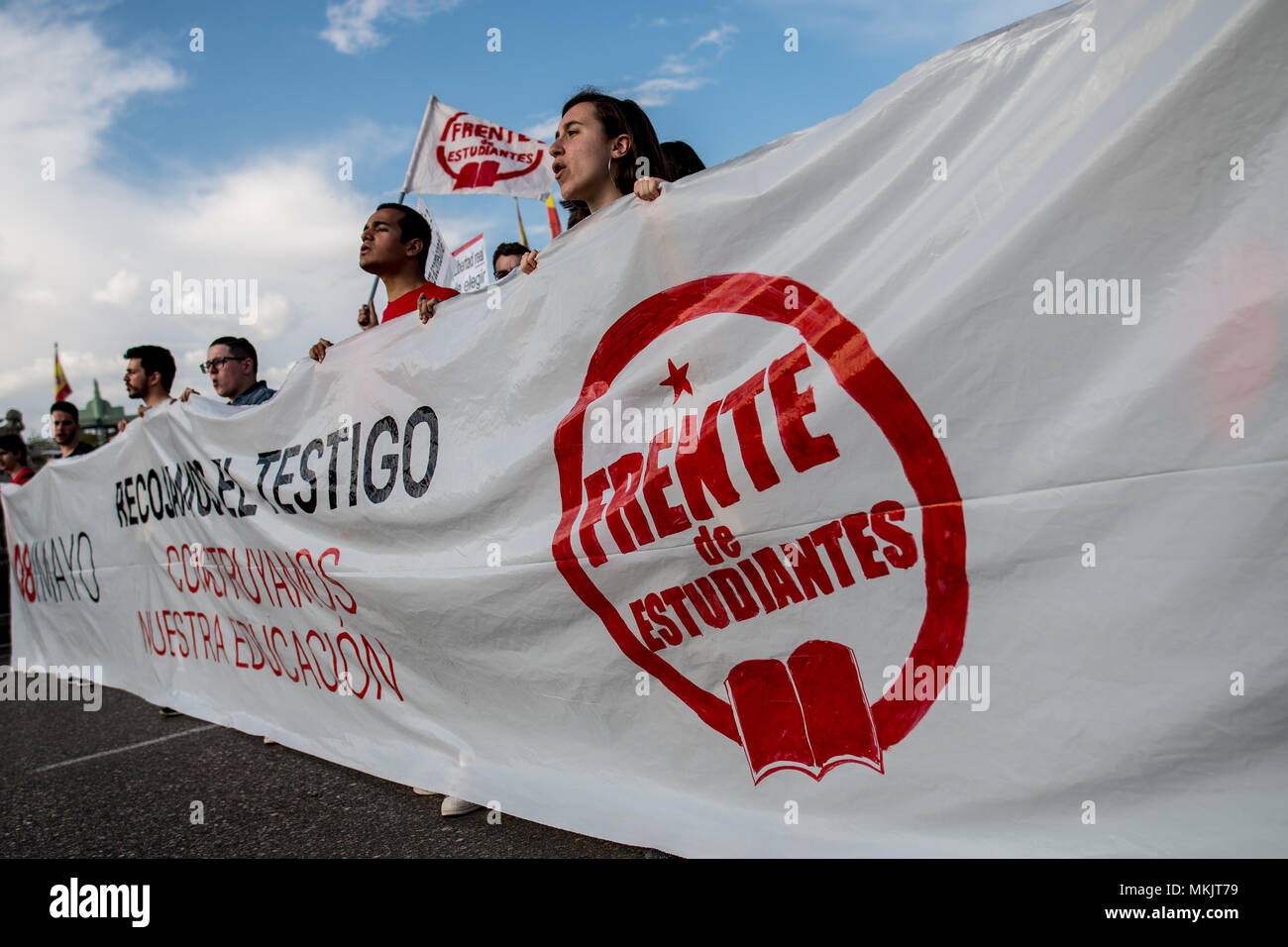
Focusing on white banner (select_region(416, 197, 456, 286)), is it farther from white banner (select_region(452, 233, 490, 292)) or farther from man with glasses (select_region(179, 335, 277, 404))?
man with glasses (select_region(179, 335, 277, 404))

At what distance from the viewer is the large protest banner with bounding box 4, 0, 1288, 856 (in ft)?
5.32

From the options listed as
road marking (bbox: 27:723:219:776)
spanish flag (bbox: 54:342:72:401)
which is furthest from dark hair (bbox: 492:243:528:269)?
spanish flag (bbox: 54:342:72:401)

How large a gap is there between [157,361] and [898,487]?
4.85 meters

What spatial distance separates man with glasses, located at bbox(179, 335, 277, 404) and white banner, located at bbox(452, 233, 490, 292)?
2634mm

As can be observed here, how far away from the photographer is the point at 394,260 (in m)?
3.68

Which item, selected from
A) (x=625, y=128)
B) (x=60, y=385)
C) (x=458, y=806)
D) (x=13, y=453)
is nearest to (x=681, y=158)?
(x=625, y=128)

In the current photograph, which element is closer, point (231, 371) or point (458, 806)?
point (458, 806)

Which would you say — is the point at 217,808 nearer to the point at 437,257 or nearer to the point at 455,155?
the point at 437,257

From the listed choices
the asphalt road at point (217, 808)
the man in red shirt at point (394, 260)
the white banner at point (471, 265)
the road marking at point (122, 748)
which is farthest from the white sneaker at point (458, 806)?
the white banner at point (471, 265)

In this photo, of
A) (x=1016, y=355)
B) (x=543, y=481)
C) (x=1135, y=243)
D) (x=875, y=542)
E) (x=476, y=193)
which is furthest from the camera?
(x=476, y=193)

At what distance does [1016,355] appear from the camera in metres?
1.83

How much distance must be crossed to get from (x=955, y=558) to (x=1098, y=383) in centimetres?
47

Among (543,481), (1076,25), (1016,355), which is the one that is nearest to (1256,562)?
(1016,355)
